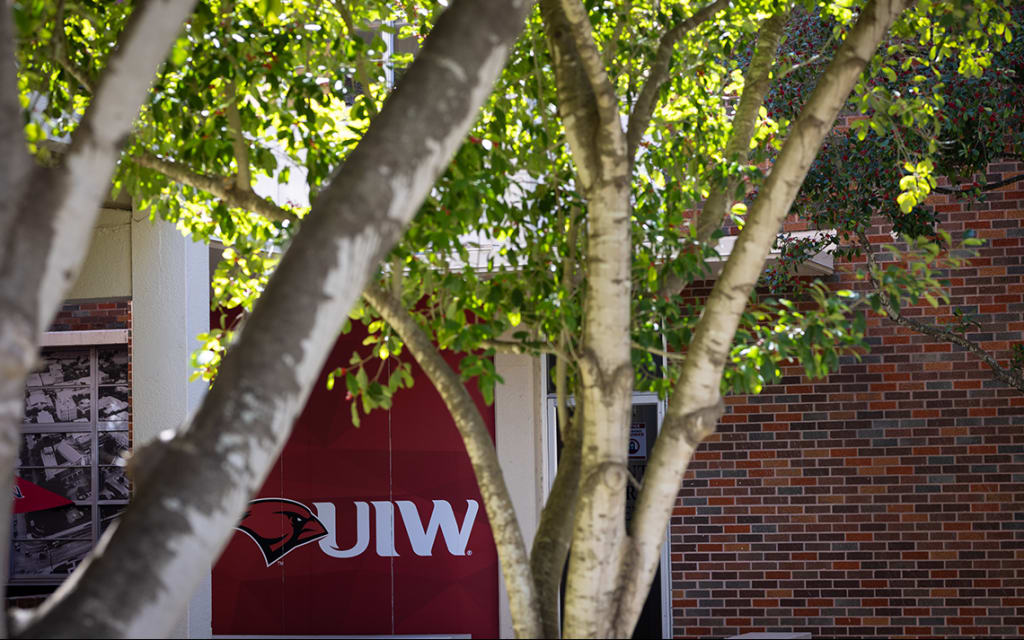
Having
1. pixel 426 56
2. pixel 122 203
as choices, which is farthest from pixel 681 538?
pixel 426 56

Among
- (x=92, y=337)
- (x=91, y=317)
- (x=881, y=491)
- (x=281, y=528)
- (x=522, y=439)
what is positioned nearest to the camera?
(x=881, y=491)

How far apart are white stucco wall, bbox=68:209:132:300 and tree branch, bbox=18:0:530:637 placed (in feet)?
20.1

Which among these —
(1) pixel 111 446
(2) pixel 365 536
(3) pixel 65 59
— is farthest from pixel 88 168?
(1) pixel 111 446

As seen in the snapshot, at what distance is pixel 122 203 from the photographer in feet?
26.3

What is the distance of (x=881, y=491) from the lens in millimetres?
9000

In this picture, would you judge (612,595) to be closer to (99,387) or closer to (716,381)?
(716,381)

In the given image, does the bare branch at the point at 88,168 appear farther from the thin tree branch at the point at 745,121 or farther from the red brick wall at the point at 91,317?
the red brick wall at the point at 91,317

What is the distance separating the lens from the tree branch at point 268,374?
210 cm

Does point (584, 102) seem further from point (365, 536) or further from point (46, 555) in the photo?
point (46, 555)

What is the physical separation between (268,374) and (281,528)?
338 inches

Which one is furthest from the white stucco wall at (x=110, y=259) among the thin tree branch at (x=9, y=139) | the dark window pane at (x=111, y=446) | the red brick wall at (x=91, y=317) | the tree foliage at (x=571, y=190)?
the thin tree branch at (x=9, y=139)

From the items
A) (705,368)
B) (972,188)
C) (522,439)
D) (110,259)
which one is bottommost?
(522,439)

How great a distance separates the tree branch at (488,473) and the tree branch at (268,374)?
1.46 metres

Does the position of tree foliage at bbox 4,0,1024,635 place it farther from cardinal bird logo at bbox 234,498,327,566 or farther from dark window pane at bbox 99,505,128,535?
dark window pane at bbox 99,505,128,535
